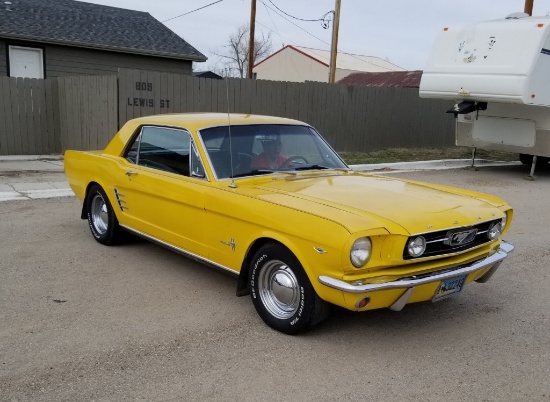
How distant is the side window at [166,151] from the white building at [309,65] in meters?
38.2

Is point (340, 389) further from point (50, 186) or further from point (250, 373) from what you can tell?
point (50, 186)

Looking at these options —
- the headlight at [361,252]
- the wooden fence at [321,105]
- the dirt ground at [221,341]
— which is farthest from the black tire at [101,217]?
the wooden fence at [321,105]

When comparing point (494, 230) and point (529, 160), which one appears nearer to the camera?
point (494, 230)

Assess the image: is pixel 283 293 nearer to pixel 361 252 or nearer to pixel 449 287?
pixel 361 252

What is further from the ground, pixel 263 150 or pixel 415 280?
pixel 263 150

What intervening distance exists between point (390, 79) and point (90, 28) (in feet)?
66.1

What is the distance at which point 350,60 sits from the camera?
154 feet

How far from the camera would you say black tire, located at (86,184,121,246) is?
A: 5.92 m

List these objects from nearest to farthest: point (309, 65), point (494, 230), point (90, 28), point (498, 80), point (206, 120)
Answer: point (494, 230) < point (206, 120) < point (498, 80) < point (90, 28) < point (309, 65)

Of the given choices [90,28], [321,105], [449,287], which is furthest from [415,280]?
[90,28]

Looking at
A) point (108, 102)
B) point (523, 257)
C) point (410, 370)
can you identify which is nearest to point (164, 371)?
point (410, 370)

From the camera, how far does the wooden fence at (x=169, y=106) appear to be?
12492mm

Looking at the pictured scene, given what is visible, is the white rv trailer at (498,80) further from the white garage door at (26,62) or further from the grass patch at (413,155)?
the white garage door at (26,62)

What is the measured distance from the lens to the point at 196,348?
377cm
